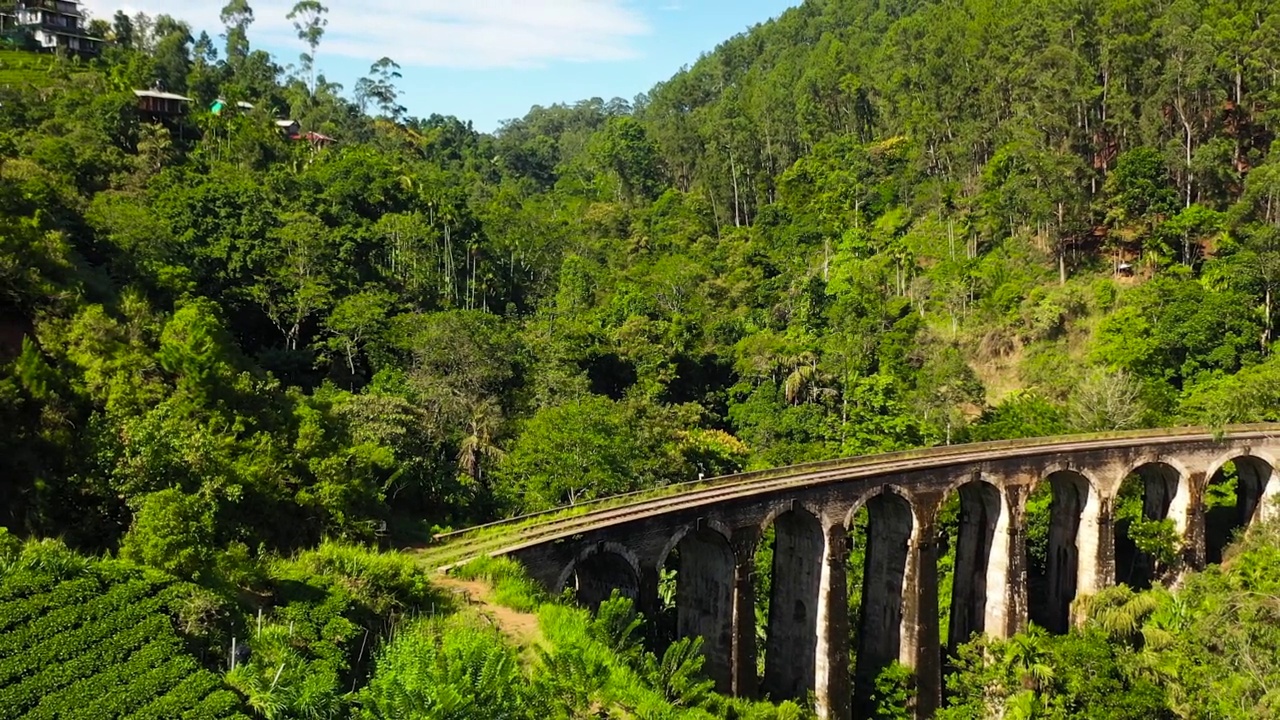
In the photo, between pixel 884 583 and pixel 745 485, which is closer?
pixel 745 485

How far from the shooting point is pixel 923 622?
29.8 m

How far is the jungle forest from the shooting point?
15406mm

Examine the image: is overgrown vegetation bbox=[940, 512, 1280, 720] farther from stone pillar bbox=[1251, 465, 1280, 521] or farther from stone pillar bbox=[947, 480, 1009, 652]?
stone pillar bbox=[1251, 465, 1280, 521]

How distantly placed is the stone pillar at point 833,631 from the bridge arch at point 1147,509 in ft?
46.0

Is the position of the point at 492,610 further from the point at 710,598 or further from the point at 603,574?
the point at 710,598

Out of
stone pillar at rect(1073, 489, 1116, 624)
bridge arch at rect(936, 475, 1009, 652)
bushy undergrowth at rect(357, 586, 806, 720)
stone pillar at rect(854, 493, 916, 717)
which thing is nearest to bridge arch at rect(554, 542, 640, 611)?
bushy undergrowth at rect(357, 586, 806, 720)

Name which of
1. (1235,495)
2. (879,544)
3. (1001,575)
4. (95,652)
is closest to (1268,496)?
(1235,495)

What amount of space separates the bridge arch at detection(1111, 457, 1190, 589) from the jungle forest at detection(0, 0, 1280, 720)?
1.87 feet

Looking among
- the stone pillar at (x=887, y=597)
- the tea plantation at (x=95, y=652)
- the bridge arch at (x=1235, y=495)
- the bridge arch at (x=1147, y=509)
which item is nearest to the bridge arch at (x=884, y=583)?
the stone pillar at (x=887, y=597)

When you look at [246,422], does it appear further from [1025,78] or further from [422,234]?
[1025,78]

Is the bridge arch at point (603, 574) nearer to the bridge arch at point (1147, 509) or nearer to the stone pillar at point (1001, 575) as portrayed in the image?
the stone pillar at point (1001, 575)

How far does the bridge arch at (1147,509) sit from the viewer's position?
115 feet

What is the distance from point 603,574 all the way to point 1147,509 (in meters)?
26.8

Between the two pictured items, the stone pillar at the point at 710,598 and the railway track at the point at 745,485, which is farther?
the stone pillar at the point at 710,598
